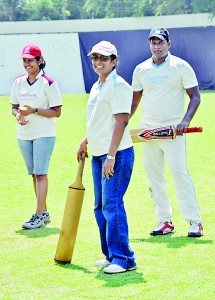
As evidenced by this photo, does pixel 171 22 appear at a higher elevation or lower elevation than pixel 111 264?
higher

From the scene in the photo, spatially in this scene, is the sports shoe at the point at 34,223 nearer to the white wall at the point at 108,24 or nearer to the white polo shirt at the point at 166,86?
the white polo shirt at the point at 166,86

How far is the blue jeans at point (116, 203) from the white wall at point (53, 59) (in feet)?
112

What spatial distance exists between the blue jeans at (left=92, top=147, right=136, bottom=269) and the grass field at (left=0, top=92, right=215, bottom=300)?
0.58ft

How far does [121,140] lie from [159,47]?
1.94 meters

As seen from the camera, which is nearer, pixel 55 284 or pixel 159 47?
pixel 55 284

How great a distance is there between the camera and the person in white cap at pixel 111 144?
6.74m

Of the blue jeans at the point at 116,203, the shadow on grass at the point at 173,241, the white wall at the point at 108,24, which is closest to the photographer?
the blue jeans at the point at 116,203

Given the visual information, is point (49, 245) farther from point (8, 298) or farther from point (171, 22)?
point (171, 22)

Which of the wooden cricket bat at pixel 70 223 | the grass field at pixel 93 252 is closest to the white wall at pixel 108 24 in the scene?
the grass field at pixel 93 252

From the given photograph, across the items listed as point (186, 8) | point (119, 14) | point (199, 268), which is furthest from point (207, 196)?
point (119, 14)

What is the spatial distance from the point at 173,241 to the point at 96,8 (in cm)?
6734

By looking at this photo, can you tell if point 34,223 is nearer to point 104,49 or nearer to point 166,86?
point 166,86

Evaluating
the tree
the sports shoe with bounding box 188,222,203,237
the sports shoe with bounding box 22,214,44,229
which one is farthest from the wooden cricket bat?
the tree

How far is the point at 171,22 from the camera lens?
51.9m
